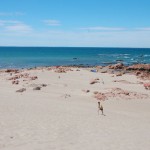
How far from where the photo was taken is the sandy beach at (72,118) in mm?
14414

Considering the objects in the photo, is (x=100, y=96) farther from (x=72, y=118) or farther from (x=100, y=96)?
(x=72, y=118)

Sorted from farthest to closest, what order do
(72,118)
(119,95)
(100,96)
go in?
(119,95) < (100,96) < (72,118)

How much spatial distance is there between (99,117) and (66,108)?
11.1ft

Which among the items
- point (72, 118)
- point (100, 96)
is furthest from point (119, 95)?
point (72, 118)

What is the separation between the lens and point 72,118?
19844 mm

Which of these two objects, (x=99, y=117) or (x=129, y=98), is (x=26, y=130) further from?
(x=129, y=98)

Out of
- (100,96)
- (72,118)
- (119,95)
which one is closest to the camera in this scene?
(72,118)

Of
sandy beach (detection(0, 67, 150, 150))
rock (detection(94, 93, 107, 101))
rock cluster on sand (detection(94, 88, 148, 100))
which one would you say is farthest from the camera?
rock cluster on sand (detection(94, 88, 148, 100))

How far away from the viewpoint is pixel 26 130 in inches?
631

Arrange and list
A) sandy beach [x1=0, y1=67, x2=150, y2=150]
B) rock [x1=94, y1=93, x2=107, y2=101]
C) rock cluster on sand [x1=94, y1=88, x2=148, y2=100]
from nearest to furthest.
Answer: sandy beach [x1=0, y1=67, x2=150, y2=150] → rock [x1=94, y1=93, x2=107, y2=101] → rock cluster on sand [x1=94, y1=88, x2=148, y2=100]

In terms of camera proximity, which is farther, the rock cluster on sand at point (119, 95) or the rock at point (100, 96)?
the rock cluster on sand at point (119, 95)

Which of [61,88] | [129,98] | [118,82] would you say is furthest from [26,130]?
[118,82]

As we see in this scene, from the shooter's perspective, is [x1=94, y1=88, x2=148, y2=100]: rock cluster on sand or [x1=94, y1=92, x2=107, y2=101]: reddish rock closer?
[x1=94, y1=92, x2=107, y2=101]: reddish rock

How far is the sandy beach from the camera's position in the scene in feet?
47.3
